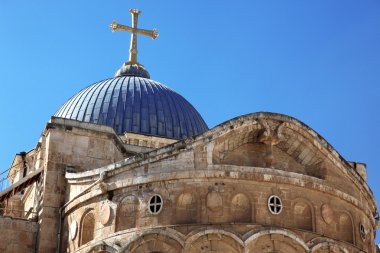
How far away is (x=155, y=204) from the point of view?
1300 inches

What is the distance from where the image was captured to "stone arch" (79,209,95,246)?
112 feet

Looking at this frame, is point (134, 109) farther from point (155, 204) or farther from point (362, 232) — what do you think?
point (362, 232)

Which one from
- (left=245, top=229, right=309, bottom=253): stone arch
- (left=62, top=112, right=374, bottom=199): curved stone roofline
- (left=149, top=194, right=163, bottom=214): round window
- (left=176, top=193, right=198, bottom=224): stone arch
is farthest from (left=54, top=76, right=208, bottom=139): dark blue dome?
(left=245, top=229, right=309, bottom=253): stone arch

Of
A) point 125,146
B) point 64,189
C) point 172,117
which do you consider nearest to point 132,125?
point 172,117

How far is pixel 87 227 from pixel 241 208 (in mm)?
6000

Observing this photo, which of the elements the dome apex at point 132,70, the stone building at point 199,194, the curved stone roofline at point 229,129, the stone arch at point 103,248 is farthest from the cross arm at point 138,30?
the stone arch at point 103,248

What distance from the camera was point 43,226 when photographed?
116 ft

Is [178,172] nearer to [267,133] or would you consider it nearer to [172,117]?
[267,133]

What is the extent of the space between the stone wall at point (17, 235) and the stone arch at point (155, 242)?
519 centimetres

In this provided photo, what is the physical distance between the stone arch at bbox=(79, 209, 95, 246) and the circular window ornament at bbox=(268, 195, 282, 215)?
6765mm

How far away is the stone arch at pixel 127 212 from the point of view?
33.0 meters

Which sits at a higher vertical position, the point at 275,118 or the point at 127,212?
the point at 275,118

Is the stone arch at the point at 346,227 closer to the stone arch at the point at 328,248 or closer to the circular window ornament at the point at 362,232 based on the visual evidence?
the circular window ornament at the point at 362,232

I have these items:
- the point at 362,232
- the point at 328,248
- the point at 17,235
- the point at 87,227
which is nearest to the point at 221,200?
the point at 328,248
